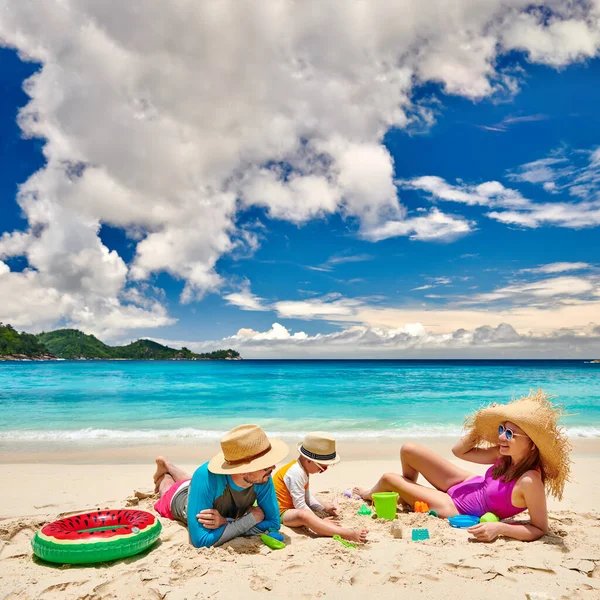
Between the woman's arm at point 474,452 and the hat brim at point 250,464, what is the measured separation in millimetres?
2152

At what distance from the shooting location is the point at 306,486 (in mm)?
4832

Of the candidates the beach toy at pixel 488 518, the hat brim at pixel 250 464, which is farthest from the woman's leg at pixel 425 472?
the hat brim at pixel 250 464

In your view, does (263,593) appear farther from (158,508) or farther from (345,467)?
(345,467)

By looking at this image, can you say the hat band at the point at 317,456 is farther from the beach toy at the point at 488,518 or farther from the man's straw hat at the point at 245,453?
the beach toy at the point at 488,518

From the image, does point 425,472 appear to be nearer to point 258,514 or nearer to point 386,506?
point 386,506

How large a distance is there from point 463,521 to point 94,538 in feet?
11.4

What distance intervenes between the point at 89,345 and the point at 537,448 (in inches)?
6333

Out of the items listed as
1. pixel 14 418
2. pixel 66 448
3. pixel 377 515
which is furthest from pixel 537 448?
pixel 14 418

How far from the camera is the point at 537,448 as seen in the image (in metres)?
4.39

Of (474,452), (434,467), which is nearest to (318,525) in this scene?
(434,467)

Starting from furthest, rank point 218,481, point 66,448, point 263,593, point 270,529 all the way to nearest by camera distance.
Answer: point 66,448, point 270,529, point 218,481, point 263,593

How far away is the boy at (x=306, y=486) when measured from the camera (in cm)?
438

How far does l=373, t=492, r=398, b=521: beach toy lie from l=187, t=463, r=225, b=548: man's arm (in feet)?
5.98

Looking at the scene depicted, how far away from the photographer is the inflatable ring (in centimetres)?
367
